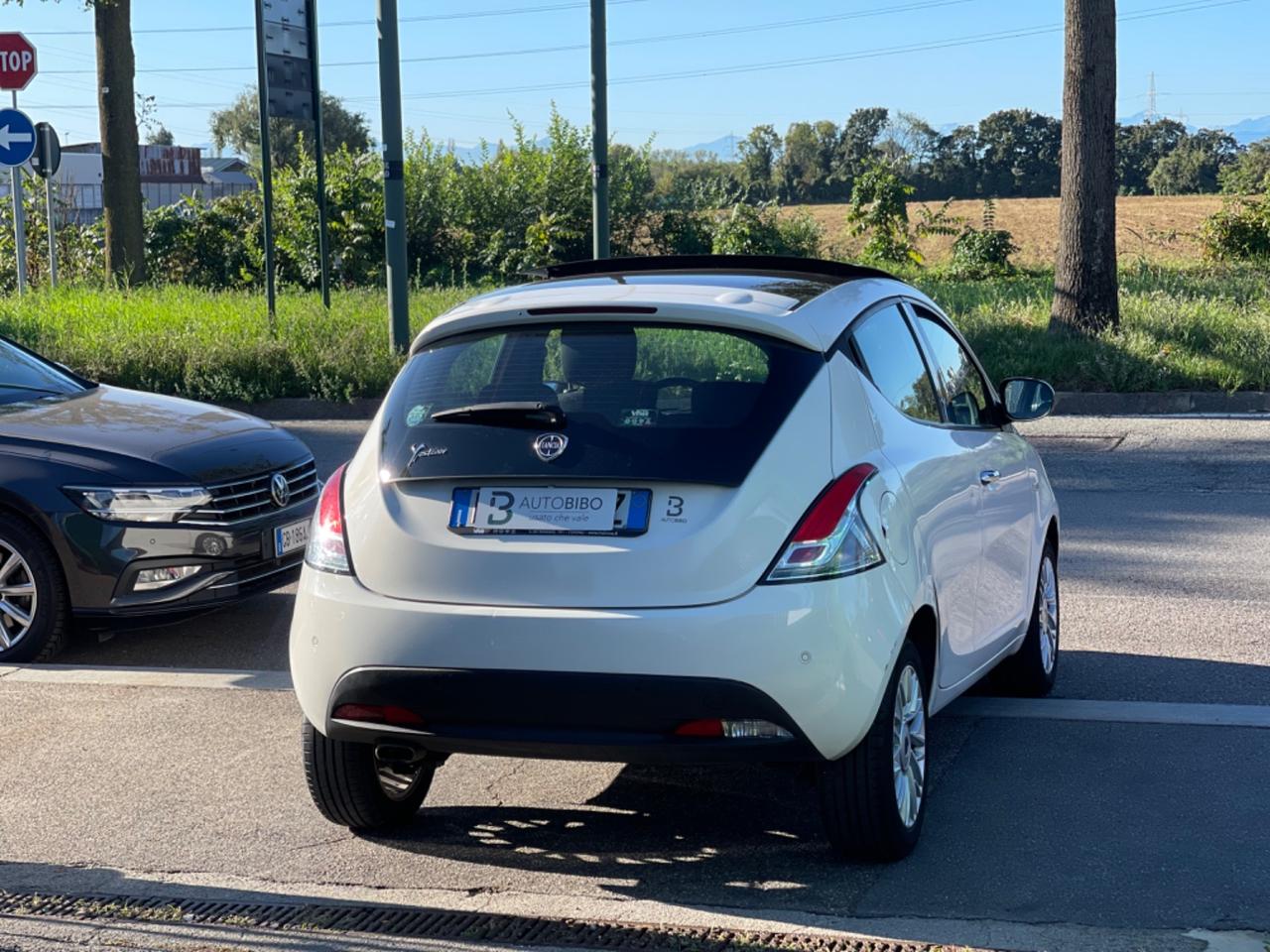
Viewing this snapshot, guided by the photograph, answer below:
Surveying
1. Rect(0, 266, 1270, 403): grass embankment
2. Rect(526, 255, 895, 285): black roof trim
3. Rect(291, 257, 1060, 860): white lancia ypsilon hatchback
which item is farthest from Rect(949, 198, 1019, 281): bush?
Rect(291, 257, 1060, 860): white lancia ypsilon hatchback

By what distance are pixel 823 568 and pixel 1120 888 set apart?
1.18 meters

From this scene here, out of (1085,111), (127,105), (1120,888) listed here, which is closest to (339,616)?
(1120,888)

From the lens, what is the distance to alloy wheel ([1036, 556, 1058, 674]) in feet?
21.0

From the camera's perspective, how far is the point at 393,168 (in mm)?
17359

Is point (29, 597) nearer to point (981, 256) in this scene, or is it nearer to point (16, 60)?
point (16, 60)

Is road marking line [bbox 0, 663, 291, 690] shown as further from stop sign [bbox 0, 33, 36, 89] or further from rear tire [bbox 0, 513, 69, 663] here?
stop sign [bbox 0, 33, 36, 89]

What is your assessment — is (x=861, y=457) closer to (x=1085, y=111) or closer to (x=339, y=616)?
(x=339, y=616)

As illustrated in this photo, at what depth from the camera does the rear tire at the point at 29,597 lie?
709 cm

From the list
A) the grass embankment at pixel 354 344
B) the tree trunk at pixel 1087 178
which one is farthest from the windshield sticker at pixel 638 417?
the tree trunk at pixel 1087 178

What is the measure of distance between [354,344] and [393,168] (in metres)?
1.93

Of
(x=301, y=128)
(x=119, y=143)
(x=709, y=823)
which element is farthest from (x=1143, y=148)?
(x=709, y=823)

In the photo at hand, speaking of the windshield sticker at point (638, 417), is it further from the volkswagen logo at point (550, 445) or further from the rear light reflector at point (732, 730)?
the rear light reflector at point (732, 730)

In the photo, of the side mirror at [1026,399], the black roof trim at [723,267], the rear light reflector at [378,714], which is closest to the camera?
the rear light reflector at [378,714]

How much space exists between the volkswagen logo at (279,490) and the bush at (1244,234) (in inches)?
907
